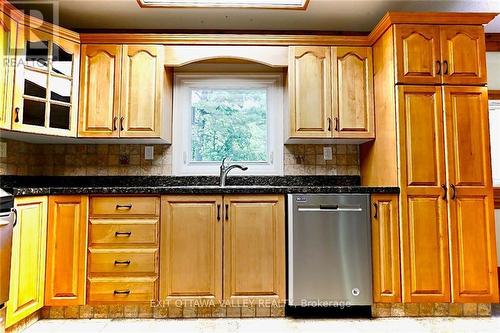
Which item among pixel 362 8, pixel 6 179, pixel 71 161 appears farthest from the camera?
pixel 71 161

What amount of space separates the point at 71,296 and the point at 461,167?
2.83 metres

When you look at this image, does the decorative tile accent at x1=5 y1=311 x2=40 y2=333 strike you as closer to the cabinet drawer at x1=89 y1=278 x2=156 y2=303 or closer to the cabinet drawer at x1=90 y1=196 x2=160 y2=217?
the cabinet drawer at x1=89 y1=278 x2=156 y2=303

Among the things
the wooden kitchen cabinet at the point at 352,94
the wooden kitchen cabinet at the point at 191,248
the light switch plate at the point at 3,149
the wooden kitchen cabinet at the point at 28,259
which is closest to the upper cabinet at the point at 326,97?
the wooden kitchen cabinet at the point at 352,94

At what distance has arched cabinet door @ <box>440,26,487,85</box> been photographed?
237 centimetres

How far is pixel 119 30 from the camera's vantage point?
10.00 ft

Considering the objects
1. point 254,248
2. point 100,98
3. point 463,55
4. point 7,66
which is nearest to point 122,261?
point 254,248

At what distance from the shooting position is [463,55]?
2.38 m

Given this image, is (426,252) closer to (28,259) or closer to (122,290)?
(122,290)

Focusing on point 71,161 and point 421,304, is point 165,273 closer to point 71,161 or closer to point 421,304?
point 71,161

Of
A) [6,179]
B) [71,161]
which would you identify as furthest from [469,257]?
[6,179]

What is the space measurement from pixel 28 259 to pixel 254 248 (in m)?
1.46

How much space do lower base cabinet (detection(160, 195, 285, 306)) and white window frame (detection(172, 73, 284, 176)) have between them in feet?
2.22

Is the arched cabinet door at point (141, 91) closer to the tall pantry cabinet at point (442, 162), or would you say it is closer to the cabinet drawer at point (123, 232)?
the cabinet drawer at point (123, 232)

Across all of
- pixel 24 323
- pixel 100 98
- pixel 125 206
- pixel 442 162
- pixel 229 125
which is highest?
pixel 100 98
